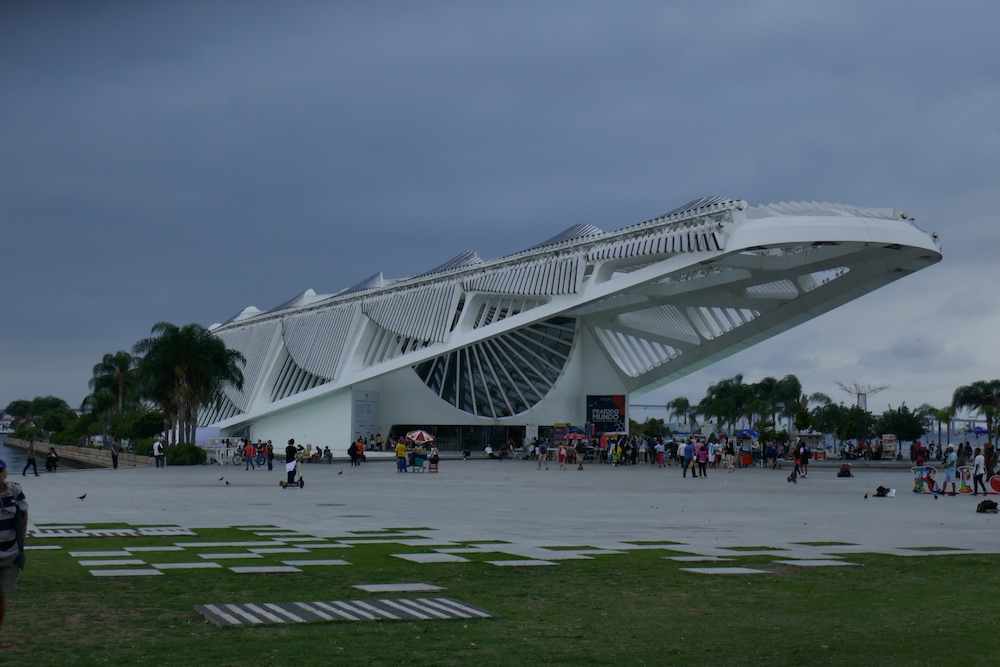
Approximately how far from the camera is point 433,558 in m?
Answer: 10.8

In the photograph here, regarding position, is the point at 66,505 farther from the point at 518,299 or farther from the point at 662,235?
the point at 518,299

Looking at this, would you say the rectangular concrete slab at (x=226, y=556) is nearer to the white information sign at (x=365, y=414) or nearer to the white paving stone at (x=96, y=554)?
the white paving stone at (x=96, y=554)

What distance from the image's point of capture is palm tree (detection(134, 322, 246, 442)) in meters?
50.5

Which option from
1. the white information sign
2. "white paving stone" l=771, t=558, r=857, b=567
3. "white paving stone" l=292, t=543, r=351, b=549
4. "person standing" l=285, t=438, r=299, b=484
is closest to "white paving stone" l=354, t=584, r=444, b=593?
"white paving stone" l=292, t=543, r=351, b=549

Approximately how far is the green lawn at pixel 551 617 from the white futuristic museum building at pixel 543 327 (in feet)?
103

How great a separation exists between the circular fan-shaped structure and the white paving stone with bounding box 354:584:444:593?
51.6m

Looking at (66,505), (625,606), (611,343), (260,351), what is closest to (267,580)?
(625,606)

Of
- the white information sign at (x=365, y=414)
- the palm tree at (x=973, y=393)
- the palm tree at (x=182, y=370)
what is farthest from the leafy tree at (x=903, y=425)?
the palm tree at (x=182, y=370)

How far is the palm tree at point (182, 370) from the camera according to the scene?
50469mm

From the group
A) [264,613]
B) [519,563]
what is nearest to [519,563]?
[519,563]

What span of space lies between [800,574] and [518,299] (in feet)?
141

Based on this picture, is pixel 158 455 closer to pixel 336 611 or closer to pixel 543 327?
pixel 543 327

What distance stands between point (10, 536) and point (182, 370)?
152 feet

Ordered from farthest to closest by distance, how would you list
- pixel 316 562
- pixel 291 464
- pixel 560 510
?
pixel 291 464
pixel 560 510
pixel 316 562
